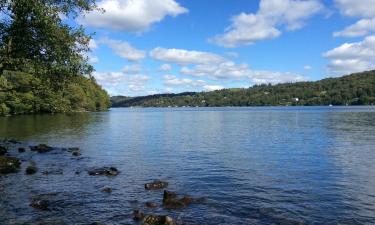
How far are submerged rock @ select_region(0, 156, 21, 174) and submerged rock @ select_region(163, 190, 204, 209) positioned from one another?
1654 cm

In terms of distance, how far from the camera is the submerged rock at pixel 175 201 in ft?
80.2

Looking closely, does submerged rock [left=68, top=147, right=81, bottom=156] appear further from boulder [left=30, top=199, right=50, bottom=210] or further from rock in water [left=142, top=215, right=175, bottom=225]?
rock in water [left=142, top=215, right=175, bottom=225]

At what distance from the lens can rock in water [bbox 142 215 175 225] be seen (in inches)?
793

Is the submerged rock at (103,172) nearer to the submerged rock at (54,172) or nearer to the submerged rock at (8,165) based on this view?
the submerged rock at (54,172)

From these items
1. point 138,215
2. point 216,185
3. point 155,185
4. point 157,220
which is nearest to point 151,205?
point 138,215

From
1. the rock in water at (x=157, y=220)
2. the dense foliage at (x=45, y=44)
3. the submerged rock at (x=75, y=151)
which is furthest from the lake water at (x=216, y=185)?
the dense foliage at (x=45, y=44)

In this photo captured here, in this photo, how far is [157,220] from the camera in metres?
20.4

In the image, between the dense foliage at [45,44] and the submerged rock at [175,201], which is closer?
the submerged rock at [175,201]

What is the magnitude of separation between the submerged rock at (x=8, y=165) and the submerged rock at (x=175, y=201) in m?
16.5

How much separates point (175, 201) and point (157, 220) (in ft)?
15.1

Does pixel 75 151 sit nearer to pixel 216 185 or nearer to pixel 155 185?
pixel 155 185

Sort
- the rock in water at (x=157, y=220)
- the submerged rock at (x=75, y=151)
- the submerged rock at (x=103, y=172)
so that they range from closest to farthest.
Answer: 1. the rock in water at (x=157, y=220)
2. the submerged rock at (x=103, y=172)
3. the submerged rock at (x=75, y=151)

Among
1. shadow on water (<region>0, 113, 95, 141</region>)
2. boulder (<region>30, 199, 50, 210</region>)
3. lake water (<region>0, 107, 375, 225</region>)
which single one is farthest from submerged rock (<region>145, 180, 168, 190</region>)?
shadow on water (<region>0, 113, 95, 141</region>)

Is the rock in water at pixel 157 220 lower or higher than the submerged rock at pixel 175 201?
higher
